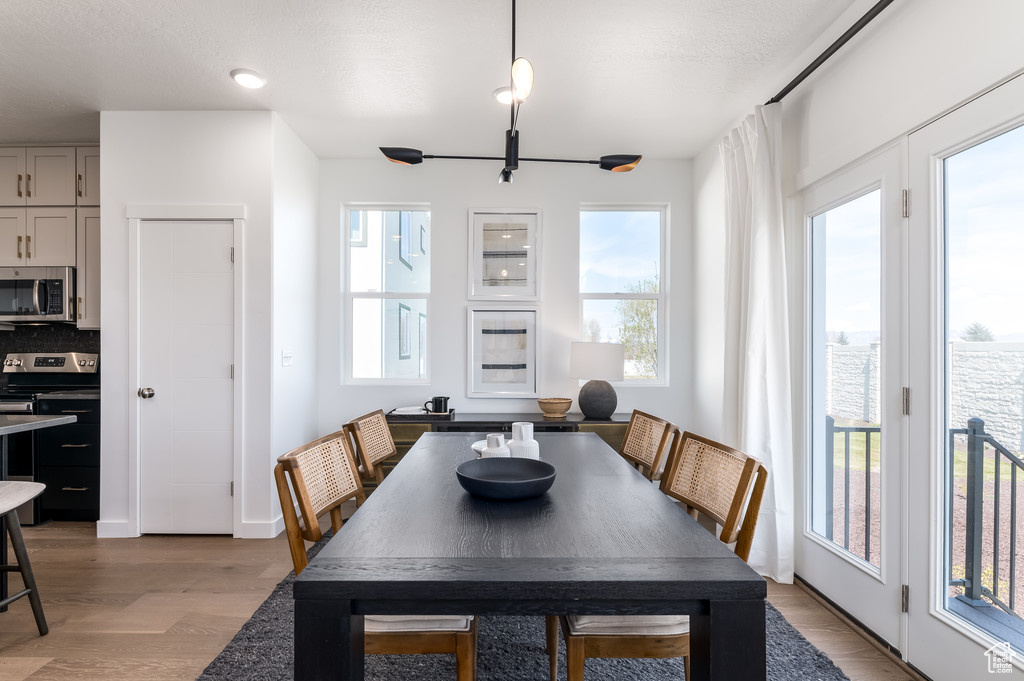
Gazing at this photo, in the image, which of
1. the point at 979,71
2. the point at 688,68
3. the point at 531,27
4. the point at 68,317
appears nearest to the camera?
the point at 979,71

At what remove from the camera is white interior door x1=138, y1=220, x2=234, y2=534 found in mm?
3357

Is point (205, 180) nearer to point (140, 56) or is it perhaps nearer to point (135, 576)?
point (140, 56)

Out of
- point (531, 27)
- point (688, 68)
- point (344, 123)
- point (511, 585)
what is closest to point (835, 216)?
point (688, 68)

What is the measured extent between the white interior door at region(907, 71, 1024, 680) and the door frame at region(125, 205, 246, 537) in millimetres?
3518

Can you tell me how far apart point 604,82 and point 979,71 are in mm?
1689

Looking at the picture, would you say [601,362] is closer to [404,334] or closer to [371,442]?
[404,334]

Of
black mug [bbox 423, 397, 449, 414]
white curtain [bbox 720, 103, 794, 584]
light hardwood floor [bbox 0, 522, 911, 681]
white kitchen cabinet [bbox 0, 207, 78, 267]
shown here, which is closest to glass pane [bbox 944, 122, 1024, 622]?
light hardwood floor [bbox 0, 522, 911, 681]

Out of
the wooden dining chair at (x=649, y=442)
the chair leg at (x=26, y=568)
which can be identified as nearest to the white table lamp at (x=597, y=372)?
the wooden dining chair at (x=649, y=442)

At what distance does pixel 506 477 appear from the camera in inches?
66.3

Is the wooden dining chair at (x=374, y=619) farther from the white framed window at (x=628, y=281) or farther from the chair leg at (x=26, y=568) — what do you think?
the white framed window at (x=628, y=281)

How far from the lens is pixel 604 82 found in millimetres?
2930

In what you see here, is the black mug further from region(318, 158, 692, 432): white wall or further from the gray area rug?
the gray area rug

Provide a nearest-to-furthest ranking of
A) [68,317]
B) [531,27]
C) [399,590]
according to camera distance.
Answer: [399,590] → [531,27] → [68,317]

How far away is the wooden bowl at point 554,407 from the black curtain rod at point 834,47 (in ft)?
7.46
